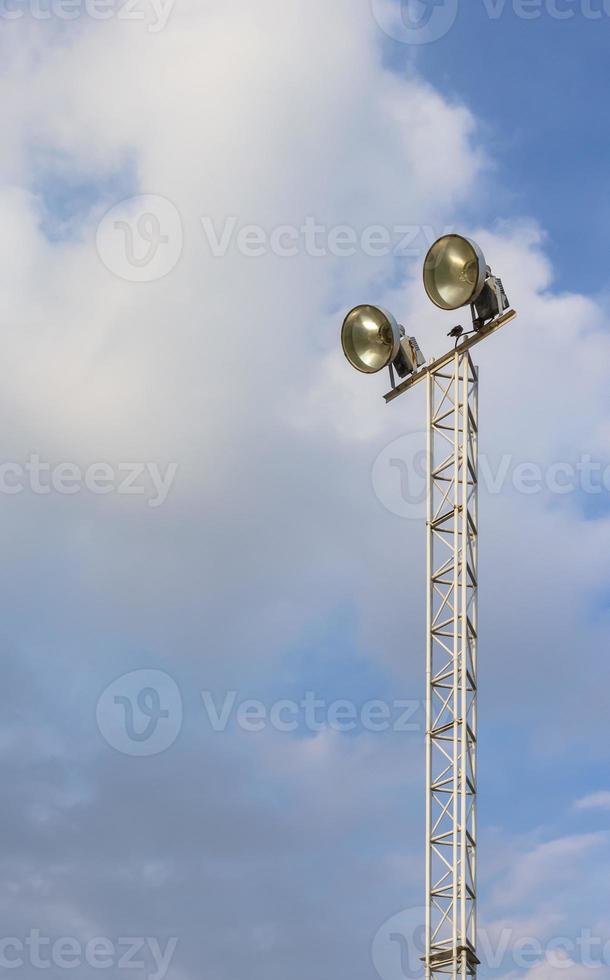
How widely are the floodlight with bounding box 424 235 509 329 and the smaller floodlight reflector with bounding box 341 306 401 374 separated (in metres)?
2.35

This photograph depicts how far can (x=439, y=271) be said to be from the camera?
51.1 meters

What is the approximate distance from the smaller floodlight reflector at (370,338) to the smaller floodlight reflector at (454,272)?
2343mm

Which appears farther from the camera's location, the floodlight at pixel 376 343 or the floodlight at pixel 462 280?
the floodlight at pixel 376 343

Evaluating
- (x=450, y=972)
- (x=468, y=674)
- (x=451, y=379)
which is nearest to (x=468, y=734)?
(x=468, y=674)

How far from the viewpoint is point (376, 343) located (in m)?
53.8

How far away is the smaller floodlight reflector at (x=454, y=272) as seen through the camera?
50.4m

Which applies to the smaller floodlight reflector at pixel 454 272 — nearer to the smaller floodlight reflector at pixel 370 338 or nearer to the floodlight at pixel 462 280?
the floodlight at pixel 462 280

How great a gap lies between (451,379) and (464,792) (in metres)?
10.4

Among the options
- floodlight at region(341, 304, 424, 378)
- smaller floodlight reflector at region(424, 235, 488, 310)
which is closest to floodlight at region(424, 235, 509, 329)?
smaller floodlight reflector at region(424, 235, 488, 310)

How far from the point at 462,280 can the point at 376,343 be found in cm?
392

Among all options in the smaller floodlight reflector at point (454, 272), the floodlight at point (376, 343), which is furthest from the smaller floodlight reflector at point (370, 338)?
the smaller floodlight reflector at point (454, 272)

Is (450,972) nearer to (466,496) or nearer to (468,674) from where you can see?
(468,674)

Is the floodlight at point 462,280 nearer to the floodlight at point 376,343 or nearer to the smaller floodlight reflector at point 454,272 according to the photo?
the smaller floodlight reflector at point 454,272

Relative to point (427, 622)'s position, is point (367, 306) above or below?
above
